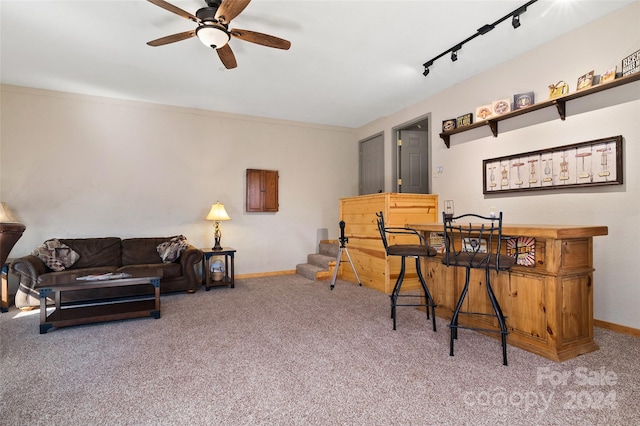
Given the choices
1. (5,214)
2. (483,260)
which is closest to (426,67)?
(483,260)

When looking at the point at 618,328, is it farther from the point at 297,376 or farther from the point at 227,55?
the point at 227,55

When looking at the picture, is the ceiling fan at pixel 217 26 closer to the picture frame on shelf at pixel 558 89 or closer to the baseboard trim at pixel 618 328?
the picture frame on shelf at pixel 558 89

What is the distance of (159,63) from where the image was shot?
3.76 metres

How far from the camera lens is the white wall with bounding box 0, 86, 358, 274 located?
4379mm

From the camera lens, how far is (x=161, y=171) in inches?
199

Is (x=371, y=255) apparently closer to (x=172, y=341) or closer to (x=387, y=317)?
(x=387, y=317)

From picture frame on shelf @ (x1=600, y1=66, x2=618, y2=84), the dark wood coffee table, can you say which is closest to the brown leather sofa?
the dark wood coffee table

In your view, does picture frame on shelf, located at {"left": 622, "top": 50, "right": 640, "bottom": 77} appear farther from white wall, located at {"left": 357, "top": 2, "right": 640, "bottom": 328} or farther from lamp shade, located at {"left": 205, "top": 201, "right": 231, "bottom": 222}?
lamp shade, located at {"left": 205, "top": 201, "right": 231, "bottom": 222}

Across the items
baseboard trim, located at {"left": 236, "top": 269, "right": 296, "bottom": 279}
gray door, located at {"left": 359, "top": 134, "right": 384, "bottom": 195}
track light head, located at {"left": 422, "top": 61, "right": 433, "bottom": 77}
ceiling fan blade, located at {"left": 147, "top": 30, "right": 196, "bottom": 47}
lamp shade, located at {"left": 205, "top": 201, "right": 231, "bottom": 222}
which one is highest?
track light head, located at {"left": 422, "top": 61, "right": 433, "bottom": 77}

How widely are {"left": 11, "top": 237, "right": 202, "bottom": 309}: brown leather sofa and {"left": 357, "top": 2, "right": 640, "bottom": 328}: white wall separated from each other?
4017mm

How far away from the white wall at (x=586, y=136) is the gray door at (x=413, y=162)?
1.38 m

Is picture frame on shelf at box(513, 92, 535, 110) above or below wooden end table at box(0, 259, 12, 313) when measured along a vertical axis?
above

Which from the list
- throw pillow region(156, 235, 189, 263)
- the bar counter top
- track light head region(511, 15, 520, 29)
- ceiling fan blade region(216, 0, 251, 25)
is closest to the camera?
the bar counter top

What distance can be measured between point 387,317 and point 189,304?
2.38 meters
